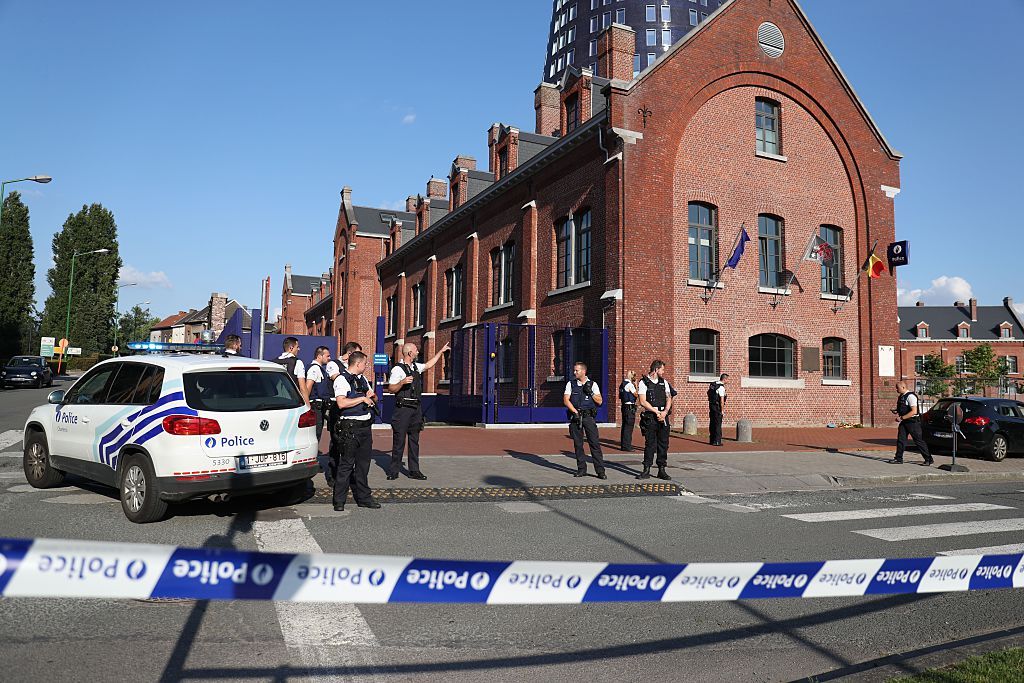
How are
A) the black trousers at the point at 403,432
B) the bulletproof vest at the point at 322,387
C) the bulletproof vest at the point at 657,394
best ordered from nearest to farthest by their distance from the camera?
the black trousers at the point at 403,432 → the bulletproof vest at the point at 322,387 → the bulletproof vest at the point at 657,394

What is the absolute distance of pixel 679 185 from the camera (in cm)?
2066

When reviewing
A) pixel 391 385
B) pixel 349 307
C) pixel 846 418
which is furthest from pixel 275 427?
pixel 349 307

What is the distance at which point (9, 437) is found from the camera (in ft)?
44.3

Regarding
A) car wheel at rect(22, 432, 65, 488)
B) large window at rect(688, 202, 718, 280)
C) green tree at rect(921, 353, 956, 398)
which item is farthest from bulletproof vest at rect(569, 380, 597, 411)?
green tree at rect(921, 353, 956, 398)

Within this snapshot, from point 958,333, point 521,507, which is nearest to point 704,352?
point 521,507

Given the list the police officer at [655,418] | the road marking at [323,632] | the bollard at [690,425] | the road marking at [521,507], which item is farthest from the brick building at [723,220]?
the road marking at [323,632]

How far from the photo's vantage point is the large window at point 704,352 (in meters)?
20.5

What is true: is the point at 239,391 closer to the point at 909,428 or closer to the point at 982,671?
the point at 982,671

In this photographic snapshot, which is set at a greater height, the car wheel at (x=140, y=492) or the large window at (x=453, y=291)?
the large window at (x=453, y=291)

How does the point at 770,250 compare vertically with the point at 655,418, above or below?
above

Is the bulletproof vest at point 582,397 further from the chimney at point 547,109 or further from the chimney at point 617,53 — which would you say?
the chimney at point 547,109

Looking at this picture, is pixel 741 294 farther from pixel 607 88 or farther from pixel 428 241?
pixel 428 241

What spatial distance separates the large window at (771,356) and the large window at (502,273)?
28.7 ft

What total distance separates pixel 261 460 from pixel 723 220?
17365mm
